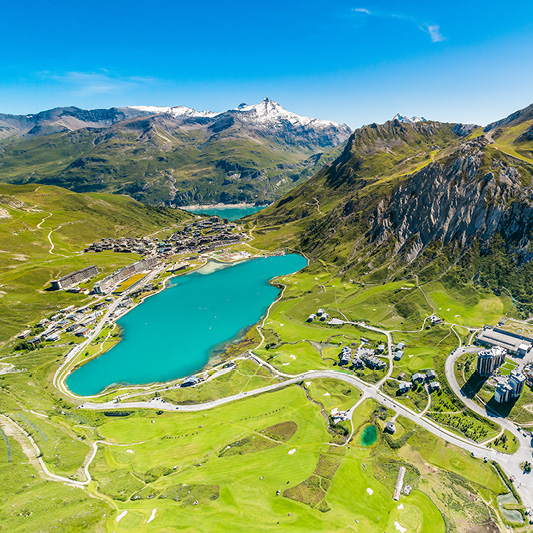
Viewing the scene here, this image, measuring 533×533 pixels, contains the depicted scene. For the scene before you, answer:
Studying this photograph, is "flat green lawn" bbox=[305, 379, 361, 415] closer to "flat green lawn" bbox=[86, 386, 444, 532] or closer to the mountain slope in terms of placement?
"flat green lawn" bbox=[86, 386, 444, 532]

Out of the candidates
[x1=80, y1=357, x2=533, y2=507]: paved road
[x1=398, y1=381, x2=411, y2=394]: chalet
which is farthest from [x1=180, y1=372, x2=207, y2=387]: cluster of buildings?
[x1=398, y1=381, x2=411, y2=394]: chalet

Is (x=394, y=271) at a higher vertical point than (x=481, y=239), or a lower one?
lower

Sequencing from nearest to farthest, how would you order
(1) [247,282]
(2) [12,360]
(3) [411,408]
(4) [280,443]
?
1. (4) [280,443]
2. (3) [411,408]
3. (2) [12,360]
4. (1) [247,282]

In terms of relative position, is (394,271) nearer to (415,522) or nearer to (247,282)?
(247,282)

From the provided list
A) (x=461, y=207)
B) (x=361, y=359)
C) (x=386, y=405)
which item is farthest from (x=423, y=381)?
(x=461, y=207)

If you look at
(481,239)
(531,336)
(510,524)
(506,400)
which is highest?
(481,239)

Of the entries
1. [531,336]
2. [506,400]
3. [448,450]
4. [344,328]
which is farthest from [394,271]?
[448,450]
